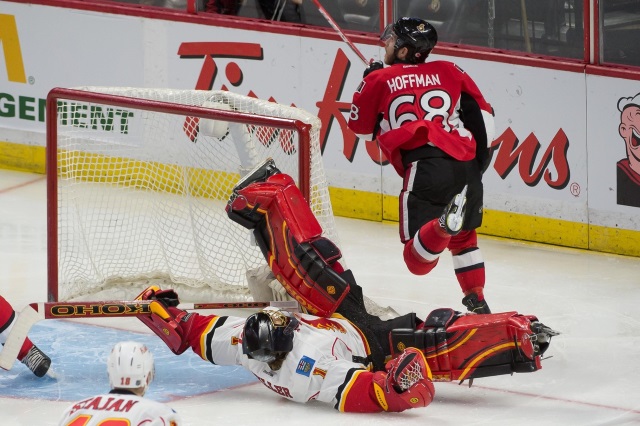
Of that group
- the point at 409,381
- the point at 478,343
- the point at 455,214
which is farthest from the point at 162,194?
the point at 409,381

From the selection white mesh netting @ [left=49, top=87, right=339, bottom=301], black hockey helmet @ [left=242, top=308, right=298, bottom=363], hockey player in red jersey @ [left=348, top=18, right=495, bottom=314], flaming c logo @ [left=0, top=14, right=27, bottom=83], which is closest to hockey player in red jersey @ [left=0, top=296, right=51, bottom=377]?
white mesh netting @ [left=49, top=87, right=339, bottom=301]

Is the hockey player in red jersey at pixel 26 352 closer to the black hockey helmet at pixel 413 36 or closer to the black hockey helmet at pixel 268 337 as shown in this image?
the black hockey helmet at pixel 268 337

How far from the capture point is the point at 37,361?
5.59 metres

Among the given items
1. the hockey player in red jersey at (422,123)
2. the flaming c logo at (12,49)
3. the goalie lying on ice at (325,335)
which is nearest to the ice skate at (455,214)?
the goalie lying on ice at (325,335)

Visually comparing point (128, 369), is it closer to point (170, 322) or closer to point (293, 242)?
point (170, 322)

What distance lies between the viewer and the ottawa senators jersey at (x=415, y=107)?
19.5 feet

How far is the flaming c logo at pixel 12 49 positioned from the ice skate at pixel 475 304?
150 inches

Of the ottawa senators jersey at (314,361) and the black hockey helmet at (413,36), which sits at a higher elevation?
the black hockey helmet at (413,36)

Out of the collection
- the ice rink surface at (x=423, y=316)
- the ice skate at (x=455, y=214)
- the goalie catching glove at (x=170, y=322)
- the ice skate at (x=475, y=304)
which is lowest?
the ice rink surface at (x=423, y=316)

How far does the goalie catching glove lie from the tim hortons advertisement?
8.38 ft

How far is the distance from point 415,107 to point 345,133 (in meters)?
2.09

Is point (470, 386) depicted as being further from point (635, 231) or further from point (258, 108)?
point (635, 231)

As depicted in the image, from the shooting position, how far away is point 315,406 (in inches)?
209

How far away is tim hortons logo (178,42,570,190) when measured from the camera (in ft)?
A: 24.4
